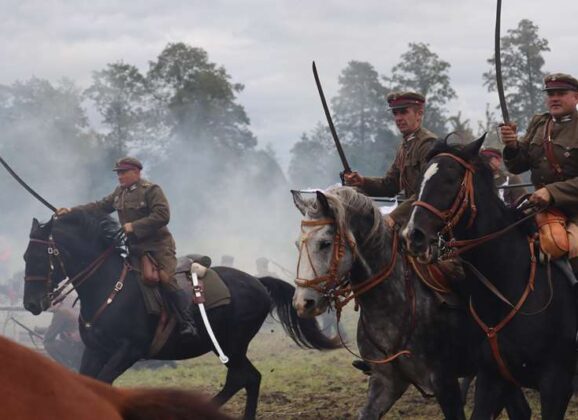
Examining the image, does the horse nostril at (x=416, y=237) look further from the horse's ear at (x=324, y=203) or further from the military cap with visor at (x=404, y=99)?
the military cap with visor at (x=404, y=99)

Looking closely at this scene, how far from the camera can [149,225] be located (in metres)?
9.25

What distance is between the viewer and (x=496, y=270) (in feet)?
19.7

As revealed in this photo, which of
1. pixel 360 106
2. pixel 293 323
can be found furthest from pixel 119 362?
pixel 360 106

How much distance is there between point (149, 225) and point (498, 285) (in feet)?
13.8

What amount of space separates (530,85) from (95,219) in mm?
31669

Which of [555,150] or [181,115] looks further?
[181,115]

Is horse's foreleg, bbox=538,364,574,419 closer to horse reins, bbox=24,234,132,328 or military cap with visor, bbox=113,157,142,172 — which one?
horse reins, bbox=24,234,132,328

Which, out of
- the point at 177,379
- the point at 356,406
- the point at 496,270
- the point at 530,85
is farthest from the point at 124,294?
the point at 530,85

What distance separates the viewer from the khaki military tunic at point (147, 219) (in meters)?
9.28

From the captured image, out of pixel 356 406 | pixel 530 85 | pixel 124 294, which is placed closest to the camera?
pixel 124 294

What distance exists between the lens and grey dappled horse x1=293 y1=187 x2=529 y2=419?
6.51m

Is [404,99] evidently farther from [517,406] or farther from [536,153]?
[517,406]

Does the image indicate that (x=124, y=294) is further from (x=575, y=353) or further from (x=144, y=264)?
(x=575, y=353)

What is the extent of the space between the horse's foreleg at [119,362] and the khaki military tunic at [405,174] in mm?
2901
